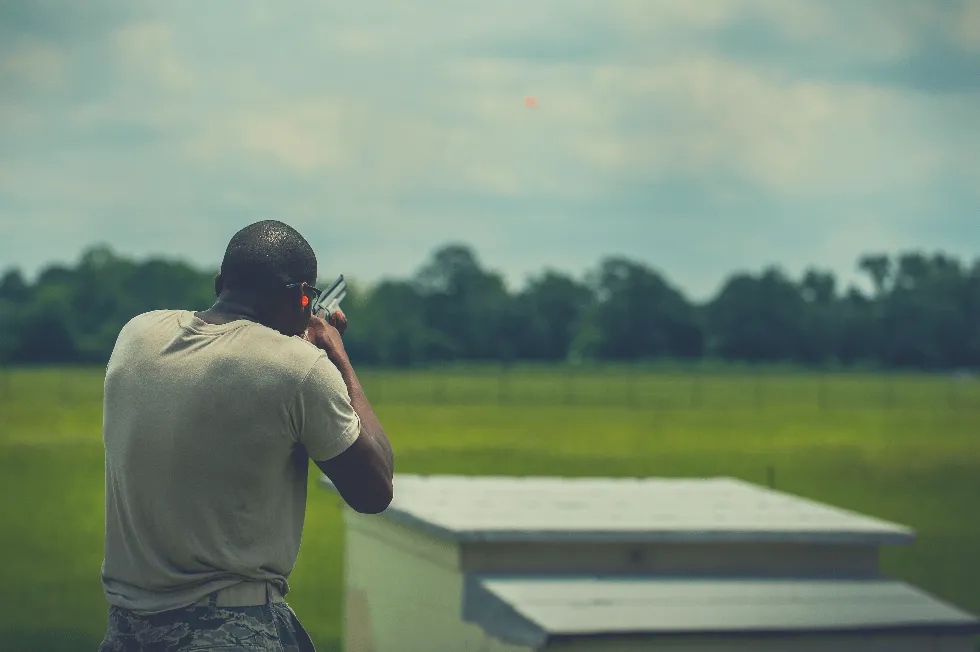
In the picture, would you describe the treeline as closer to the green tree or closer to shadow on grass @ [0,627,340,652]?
the green tree

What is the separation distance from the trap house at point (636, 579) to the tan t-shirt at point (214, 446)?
1.96 metres

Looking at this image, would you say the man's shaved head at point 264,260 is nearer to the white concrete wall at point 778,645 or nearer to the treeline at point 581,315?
the white concrete wall at point 778,645

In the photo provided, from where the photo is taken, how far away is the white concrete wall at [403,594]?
5832mm

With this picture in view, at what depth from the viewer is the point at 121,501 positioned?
3.24 metres

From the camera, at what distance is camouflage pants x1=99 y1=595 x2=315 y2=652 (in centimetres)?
314

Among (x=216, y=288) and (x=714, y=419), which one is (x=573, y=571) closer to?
(x=216, y=288)

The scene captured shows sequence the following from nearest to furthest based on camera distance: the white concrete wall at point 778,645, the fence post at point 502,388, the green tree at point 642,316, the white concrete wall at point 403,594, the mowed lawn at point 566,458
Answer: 1. the white concrete wall at point 778,645
2. the white concrete wall at point 403,594
3. the mowed lawn at point 566,458
4. the fence post at point 502,388
5. the green tree at point 642,316

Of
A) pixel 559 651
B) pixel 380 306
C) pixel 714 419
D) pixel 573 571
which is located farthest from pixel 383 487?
pixel 380 306

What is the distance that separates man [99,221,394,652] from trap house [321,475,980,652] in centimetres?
188

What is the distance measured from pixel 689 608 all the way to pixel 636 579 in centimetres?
62

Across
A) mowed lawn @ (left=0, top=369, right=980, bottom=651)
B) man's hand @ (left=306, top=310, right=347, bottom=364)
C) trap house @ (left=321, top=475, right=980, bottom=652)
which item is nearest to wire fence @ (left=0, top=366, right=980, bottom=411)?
mowed lawn @ (left=0, top=369, right=980, bottom=651)

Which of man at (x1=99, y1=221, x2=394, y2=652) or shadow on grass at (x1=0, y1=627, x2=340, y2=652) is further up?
man at (x1=99, y1=221, x2=394, y2=652)

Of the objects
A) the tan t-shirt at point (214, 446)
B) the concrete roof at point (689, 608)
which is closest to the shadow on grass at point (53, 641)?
the concrete roof at point (689, 608)

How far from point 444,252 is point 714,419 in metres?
66.4
